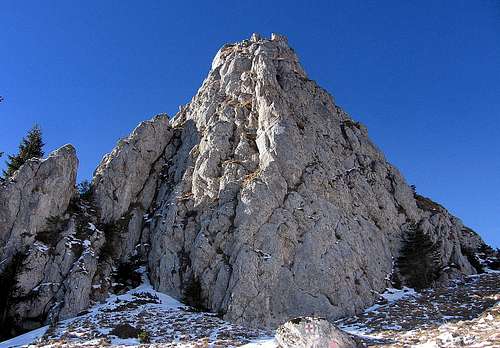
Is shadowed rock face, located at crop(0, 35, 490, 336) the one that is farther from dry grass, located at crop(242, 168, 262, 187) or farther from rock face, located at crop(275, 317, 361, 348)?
rock face, located at crop(275, 317, 361, 348)

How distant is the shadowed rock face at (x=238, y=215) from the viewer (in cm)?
3809

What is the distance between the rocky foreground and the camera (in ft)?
83.2

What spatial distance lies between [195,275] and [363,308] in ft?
54.9

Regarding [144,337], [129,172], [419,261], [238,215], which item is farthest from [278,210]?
[129,172]

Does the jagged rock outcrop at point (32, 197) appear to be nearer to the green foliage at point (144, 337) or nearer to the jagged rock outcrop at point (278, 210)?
the jagged rock outcrop at point (278, 210)

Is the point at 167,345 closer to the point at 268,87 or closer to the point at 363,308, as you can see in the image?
the point at 363,308

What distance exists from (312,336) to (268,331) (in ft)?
31.3

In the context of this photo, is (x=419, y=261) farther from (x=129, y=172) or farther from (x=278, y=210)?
(x=129, y=172)

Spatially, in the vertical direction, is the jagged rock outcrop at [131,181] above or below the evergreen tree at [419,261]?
above

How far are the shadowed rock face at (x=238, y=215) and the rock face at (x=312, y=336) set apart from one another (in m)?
10.1

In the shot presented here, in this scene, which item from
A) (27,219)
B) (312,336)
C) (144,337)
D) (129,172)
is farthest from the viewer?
(129,172)

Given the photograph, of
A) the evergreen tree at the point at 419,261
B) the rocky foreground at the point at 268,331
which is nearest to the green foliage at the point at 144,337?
the rocky foreground at the point at 268,331

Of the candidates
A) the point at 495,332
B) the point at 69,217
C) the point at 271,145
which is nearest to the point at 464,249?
the point at 271,145

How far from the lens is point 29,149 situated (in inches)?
2229
